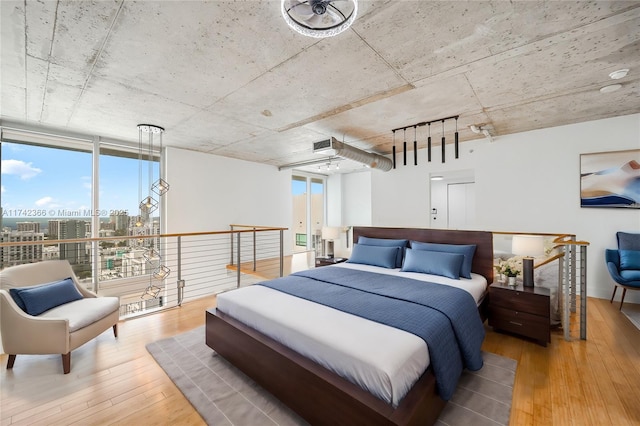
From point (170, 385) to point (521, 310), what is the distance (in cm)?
335

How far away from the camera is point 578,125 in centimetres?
393

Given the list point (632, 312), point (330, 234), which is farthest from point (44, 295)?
point (632, 312)

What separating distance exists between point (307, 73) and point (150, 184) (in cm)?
406

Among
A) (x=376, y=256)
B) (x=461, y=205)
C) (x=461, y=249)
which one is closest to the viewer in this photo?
(x=461, y=249)

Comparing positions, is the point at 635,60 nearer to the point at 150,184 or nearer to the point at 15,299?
the point at 15,299

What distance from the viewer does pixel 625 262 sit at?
348 centimetres

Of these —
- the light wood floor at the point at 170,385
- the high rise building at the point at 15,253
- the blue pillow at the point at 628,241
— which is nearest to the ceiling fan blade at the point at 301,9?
the light wood floor at the point at 170,385

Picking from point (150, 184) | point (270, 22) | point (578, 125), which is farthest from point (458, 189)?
point (150, 184)

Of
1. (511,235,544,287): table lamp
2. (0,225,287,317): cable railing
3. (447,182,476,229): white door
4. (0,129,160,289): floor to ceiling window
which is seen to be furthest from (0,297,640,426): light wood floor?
(447,182,476,229): white door

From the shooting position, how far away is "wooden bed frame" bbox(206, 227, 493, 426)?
4.59ft

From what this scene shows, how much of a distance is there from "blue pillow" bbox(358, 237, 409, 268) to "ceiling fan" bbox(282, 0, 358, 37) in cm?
288

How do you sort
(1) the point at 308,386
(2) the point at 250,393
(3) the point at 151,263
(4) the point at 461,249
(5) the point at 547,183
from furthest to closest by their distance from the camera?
(3) the point at 151,263, (5) the point at 547,183, (4) the point at 461,249, (2) the point at 250,393, (1) the point at 308,386

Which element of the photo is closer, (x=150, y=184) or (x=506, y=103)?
(x=506, y=103)

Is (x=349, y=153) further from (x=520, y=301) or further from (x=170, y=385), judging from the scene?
(x=170, y=385)
